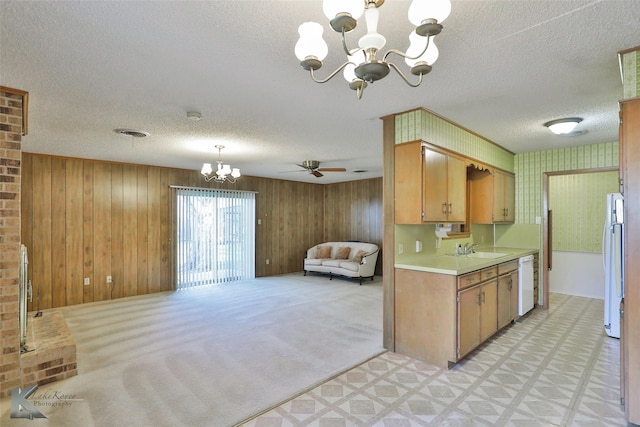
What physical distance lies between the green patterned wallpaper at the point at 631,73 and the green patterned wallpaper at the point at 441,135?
4.82 feet

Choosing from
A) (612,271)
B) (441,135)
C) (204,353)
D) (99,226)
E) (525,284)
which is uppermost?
(441,135)

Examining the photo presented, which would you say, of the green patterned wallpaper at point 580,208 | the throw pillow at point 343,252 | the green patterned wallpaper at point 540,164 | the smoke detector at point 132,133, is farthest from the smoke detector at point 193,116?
the green patterned wallpaper at point 580,208

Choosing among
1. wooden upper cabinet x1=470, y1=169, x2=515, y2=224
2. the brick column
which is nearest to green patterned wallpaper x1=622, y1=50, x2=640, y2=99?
wooden upper cabinet x1=470, y1=169, x2=515, y2=224

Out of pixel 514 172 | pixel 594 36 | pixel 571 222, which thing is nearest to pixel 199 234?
pixel 514 172

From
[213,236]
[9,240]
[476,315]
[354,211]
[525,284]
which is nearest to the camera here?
[9,240]

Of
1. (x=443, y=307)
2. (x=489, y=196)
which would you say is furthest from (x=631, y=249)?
(x=489, y=196)

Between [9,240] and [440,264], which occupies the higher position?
[9,240]

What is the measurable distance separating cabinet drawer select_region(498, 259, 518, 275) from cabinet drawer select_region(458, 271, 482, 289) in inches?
24.2

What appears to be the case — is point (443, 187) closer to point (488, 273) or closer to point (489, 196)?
point (488, 273)

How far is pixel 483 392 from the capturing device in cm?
257

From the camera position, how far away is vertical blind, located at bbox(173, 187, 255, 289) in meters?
6.60

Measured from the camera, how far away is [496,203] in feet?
15.5

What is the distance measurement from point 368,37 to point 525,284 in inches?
168

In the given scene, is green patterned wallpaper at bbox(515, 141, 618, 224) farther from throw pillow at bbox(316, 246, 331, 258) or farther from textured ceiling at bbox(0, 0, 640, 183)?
throw pillow at bbox(316, 246, 331, 258)
